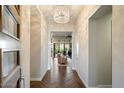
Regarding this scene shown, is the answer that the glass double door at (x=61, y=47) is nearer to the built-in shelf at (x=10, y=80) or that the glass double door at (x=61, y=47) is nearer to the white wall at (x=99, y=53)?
the white wall at (x=99, y=53)

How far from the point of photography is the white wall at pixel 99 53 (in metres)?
4.48

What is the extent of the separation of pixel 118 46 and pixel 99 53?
2236mm

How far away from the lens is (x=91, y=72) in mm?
4520

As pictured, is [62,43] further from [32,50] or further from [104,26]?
[104,26]

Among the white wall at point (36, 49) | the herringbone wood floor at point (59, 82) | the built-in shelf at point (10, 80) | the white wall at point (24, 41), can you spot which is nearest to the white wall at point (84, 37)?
the herringbone wood floor at point (59, 82)

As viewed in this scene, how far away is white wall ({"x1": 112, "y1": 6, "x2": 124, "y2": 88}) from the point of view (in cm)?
216

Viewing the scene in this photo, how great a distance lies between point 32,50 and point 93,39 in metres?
2.52

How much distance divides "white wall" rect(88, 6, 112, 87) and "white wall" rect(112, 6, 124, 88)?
6.56 ft

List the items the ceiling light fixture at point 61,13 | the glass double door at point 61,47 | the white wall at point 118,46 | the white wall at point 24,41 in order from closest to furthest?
the white wall at point 118,46
the white wall at point 24,41
the ceiling light fixture at point 61,13
the glass double door at point 61,47

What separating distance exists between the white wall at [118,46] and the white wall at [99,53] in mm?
2000

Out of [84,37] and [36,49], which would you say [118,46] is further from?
[36,49]

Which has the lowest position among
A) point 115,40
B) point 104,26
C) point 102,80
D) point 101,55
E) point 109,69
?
point 102,80

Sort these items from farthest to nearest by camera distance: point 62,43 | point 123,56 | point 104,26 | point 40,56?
point 62,43 → point 40,56 → point 104,26 → point 123,56
